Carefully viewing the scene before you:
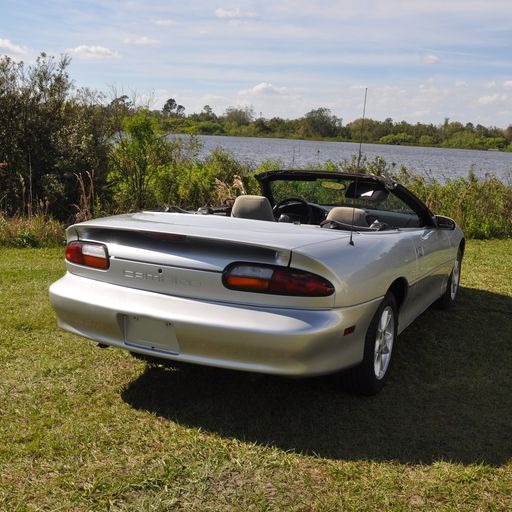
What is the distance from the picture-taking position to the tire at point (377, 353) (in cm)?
379

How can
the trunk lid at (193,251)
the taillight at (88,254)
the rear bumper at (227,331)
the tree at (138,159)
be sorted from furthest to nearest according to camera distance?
1. the tree at (138,159)
2. the taillight at (88,254)
3. the trunk lid at (193,251)
4. the rear bumper at (227,331)

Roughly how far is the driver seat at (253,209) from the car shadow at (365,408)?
1.08m

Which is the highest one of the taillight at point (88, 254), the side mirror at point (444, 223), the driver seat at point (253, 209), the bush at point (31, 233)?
the driver seat at point (253, 209)

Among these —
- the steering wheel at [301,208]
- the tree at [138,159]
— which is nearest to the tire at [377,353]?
the steering wheel at [301,208]

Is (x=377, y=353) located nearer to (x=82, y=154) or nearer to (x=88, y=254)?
(x=88, y=254)

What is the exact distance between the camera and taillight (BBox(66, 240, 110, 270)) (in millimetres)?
3773

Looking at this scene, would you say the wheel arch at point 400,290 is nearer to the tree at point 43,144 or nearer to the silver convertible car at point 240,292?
the silver convertible car at point 240,292

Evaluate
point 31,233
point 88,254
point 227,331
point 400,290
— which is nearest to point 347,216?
point 400,290

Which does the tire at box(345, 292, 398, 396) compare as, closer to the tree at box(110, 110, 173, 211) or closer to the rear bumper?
the rear bumper

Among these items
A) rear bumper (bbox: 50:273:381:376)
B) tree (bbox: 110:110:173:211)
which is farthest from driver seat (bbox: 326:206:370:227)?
tree (bbox: 110:110:173:211)

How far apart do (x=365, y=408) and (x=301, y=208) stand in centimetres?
222

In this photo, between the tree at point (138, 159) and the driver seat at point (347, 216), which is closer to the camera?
the driver seat at point (347, 216)

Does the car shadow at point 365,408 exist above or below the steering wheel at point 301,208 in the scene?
below

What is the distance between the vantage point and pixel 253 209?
4453 mm
